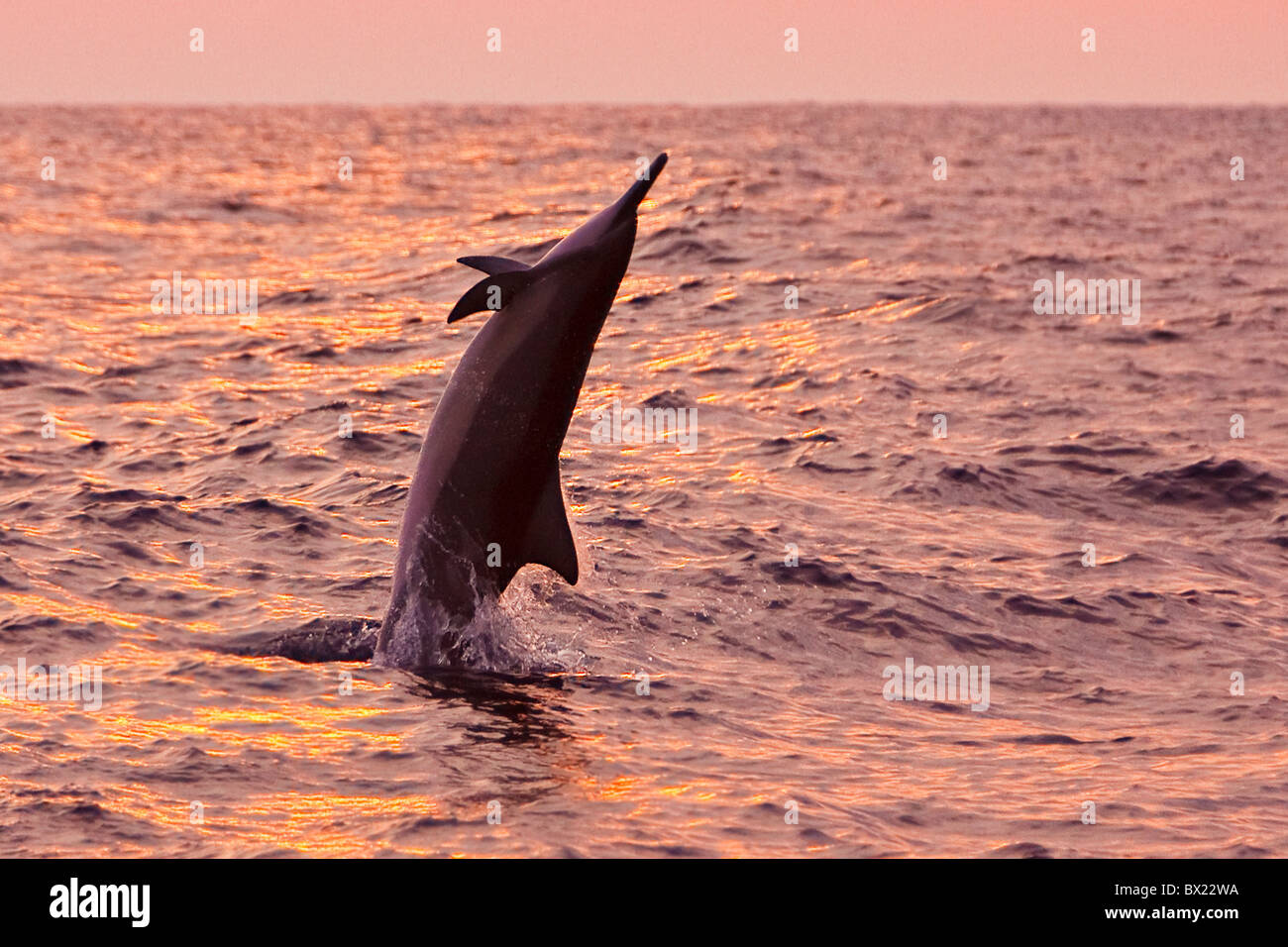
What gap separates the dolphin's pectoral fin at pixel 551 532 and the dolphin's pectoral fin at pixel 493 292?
4.29 feet

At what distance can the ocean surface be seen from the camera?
993cm

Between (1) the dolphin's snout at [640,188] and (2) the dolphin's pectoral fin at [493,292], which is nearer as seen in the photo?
(2) the dolphin's pectoral fin at [493,292]

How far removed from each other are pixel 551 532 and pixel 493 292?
1795mm

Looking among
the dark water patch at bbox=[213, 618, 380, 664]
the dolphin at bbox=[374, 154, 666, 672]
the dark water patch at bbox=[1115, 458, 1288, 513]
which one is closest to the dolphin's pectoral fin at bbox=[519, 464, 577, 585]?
the dolphin at bbox=[374, 154, 666, 672]

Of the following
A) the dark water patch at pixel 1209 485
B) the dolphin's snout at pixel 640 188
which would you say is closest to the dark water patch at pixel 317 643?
the dolphin's snout at pixel 640 188

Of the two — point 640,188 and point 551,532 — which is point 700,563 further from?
point 640,188

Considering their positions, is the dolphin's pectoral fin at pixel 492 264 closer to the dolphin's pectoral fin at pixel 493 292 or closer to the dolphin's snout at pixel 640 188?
the dolphin's pectoral fin at pixel 493 292

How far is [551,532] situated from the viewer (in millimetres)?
11469

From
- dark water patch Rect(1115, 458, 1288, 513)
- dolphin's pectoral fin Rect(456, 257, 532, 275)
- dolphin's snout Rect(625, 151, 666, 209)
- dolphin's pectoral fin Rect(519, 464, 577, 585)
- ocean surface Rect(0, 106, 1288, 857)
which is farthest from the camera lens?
dark water patch Rect(1115, 458, 1288, 513)

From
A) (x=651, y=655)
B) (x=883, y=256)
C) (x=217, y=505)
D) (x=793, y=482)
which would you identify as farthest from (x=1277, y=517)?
(x=883, y=256)

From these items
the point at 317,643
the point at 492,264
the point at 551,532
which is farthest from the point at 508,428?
the point at 317,643

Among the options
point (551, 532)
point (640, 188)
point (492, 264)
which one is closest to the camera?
point (492, 264)

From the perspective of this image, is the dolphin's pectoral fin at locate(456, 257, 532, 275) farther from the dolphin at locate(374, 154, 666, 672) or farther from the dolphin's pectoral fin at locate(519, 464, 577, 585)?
the dolphin's pectoral fin at locate(519, 464, 577, 585)

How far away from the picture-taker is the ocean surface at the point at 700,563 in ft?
32.6
